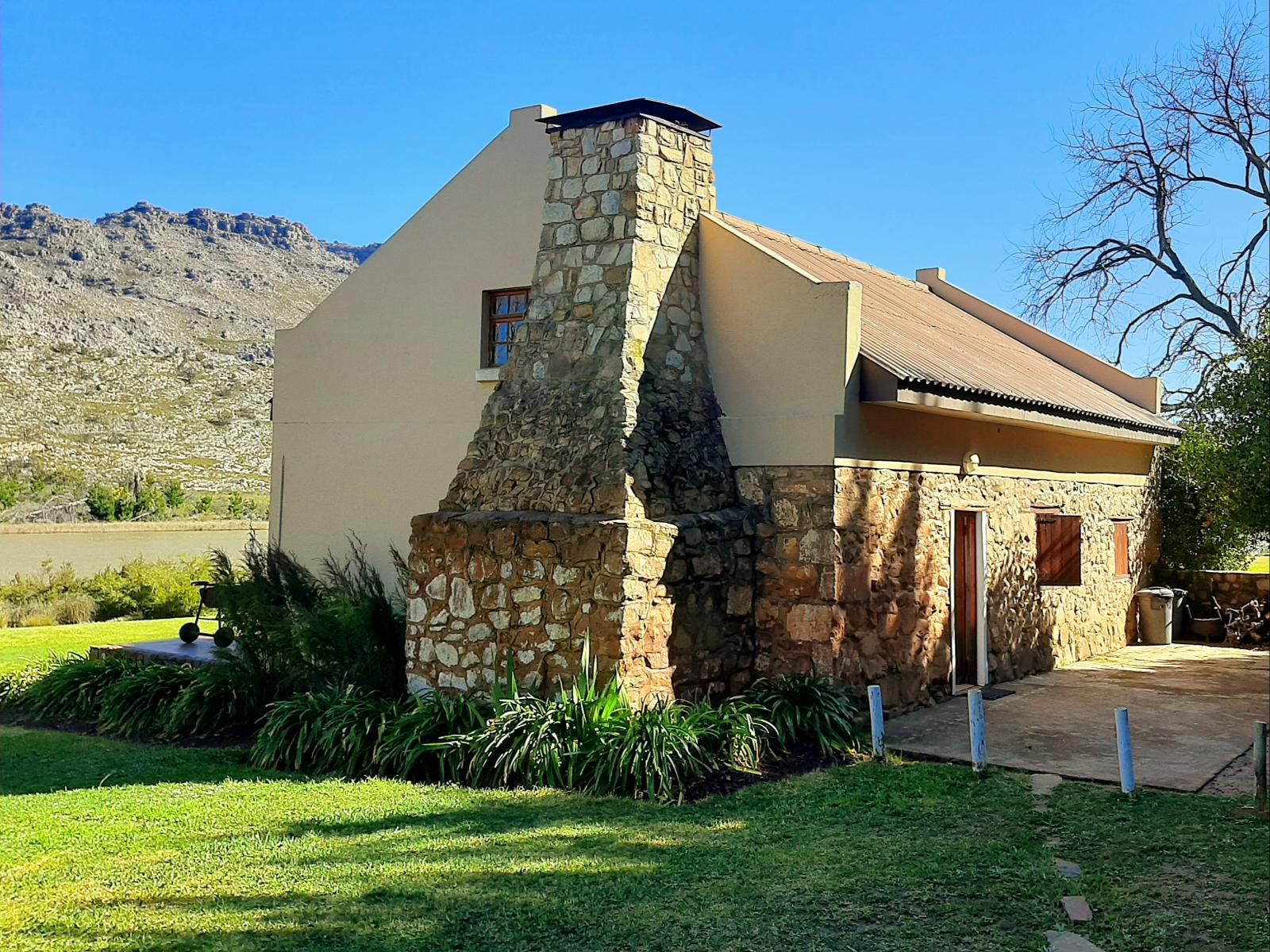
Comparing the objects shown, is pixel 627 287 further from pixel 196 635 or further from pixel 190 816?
pixel 196 635

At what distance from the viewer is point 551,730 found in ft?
29.8

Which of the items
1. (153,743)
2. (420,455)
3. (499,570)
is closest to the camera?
(499,570)

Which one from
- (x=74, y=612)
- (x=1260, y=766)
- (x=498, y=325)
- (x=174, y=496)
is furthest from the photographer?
(x=174, y=496)

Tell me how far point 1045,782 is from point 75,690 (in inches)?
410

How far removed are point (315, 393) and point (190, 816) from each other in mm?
8305

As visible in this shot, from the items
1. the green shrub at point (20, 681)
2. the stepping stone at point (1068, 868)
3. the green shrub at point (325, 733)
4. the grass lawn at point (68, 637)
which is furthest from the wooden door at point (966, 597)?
the grass lawn at point (68, 637)

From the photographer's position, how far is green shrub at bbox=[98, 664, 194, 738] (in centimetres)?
1163

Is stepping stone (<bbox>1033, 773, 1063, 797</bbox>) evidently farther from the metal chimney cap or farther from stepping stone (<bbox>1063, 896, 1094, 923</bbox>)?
the metal chimney cap

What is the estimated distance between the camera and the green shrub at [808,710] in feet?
32.6

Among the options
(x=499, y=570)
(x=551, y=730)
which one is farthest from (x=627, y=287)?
(x=551, y=730)

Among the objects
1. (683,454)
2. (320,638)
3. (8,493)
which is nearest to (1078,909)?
(683,454)

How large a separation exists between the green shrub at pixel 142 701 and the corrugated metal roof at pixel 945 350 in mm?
7738

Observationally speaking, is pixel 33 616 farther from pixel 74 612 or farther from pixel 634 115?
pixel 634 115

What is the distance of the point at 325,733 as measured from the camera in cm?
970
